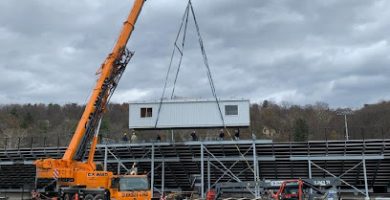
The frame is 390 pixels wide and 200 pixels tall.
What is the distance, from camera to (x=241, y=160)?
31.1 metres

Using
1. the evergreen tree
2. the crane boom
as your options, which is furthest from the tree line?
the crane boom

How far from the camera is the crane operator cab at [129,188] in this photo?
21.8 metres

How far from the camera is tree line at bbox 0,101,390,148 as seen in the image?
7594 cm

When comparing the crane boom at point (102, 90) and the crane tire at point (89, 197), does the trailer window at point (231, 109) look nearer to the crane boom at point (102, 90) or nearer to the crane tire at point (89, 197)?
the crane boom at point (102, 90)

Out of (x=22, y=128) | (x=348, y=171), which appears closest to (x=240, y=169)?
(x=348, y=171)

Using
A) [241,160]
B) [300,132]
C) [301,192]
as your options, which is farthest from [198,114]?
[300,132]

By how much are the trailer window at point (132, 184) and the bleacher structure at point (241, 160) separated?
27.4 ft

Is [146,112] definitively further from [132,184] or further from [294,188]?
[294,188]

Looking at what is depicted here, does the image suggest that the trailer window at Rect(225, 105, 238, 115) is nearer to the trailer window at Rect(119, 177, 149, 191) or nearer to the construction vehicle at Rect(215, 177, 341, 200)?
the trailer window at Rect(119, 177, 149, 191)

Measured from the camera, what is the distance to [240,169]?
33.3 metres

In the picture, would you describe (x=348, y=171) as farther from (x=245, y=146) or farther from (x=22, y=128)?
(x=22, y=128)

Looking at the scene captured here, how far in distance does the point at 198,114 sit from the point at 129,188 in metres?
11.2

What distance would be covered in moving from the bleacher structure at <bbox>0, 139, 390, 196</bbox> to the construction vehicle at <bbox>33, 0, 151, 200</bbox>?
829 cm

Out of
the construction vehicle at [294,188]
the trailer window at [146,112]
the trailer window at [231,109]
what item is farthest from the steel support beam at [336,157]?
the trailer window at [146,112]
